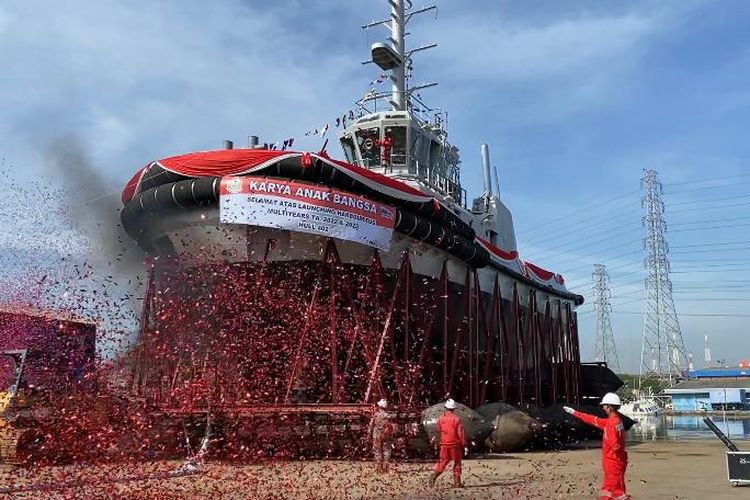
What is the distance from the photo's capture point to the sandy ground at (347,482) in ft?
29.9

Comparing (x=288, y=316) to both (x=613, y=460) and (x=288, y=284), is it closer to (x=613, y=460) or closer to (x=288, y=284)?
(x=288, y=284)

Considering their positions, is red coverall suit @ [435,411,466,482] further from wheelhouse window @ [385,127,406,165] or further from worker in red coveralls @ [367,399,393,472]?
wheelhouse window @ [385,127,406,165]

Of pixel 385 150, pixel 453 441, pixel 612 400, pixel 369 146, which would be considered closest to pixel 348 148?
pixel 369 146

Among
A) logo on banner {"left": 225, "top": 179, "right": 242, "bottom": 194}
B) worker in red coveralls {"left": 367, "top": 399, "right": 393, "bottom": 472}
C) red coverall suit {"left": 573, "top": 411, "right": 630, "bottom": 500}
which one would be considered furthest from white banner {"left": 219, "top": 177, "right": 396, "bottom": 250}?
red coverall suit {"left": 573, "top": 411, "right": 630, "bottom": 500}

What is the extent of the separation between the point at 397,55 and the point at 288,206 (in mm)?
14651

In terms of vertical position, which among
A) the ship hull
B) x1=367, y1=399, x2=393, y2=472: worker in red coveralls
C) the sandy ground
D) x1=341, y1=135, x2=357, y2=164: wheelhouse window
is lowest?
the sandy ground

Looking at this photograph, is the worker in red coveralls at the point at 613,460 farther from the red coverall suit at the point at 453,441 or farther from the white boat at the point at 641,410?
the white boat at the point at 641,410

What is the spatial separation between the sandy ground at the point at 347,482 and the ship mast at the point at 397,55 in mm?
16840

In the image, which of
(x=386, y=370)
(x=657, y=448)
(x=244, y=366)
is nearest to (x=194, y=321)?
(x=244, y=366)

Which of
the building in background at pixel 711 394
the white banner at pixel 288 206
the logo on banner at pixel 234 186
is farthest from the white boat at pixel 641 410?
the logo on banner at pixel 234 186

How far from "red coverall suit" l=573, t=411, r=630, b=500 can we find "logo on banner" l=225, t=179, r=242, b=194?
395 inches

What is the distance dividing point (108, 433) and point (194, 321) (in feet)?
12.4

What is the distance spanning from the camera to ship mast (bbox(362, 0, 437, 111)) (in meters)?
26.9

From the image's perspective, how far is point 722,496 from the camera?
380 inches
